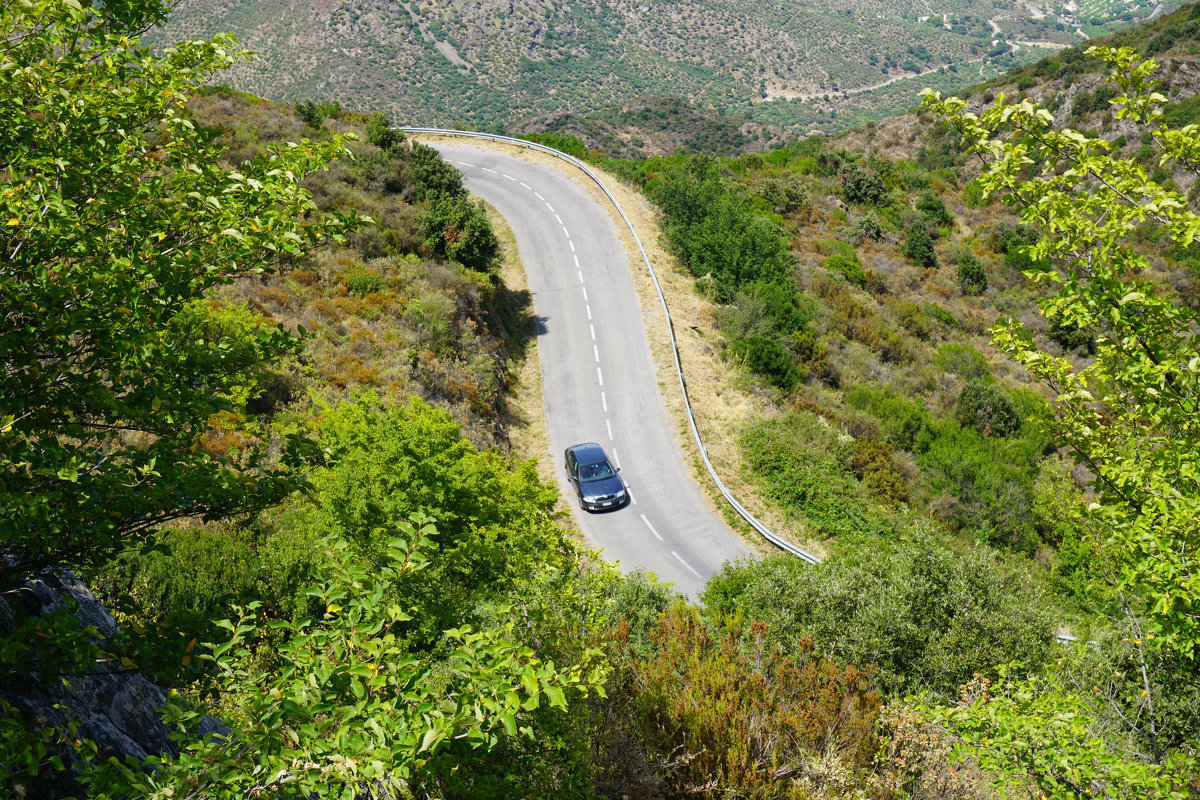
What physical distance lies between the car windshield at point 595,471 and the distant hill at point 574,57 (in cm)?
7353

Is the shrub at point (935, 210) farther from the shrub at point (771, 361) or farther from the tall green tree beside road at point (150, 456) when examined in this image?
the tall green tree beside road at point (150, 456)

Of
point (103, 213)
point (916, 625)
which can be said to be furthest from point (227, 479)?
point (916, 625)

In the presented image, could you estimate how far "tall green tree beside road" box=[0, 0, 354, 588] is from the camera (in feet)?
14.4

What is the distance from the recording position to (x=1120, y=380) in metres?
6.20

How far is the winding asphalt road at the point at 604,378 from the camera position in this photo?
59.9 ft

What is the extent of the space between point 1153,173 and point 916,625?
45998mm

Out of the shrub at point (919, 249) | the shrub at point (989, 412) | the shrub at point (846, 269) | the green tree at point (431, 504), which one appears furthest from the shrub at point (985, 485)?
the shrub at point (919, 249)

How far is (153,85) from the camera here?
5430 millimetres

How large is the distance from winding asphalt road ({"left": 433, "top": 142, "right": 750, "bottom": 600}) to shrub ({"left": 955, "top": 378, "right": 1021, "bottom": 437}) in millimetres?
11256

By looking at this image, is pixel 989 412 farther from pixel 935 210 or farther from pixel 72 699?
pixel 72 699

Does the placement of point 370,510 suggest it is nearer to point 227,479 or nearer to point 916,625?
point 227,479

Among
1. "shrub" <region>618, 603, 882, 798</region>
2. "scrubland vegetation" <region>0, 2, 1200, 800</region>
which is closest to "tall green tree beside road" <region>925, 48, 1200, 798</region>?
"scrubland vegetation" <region>0, 2, 1200, 800</region>

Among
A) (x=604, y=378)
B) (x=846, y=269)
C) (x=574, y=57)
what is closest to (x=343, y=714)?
(x=604, y=378)

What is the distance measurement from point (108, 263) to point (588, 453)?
15859 mm
